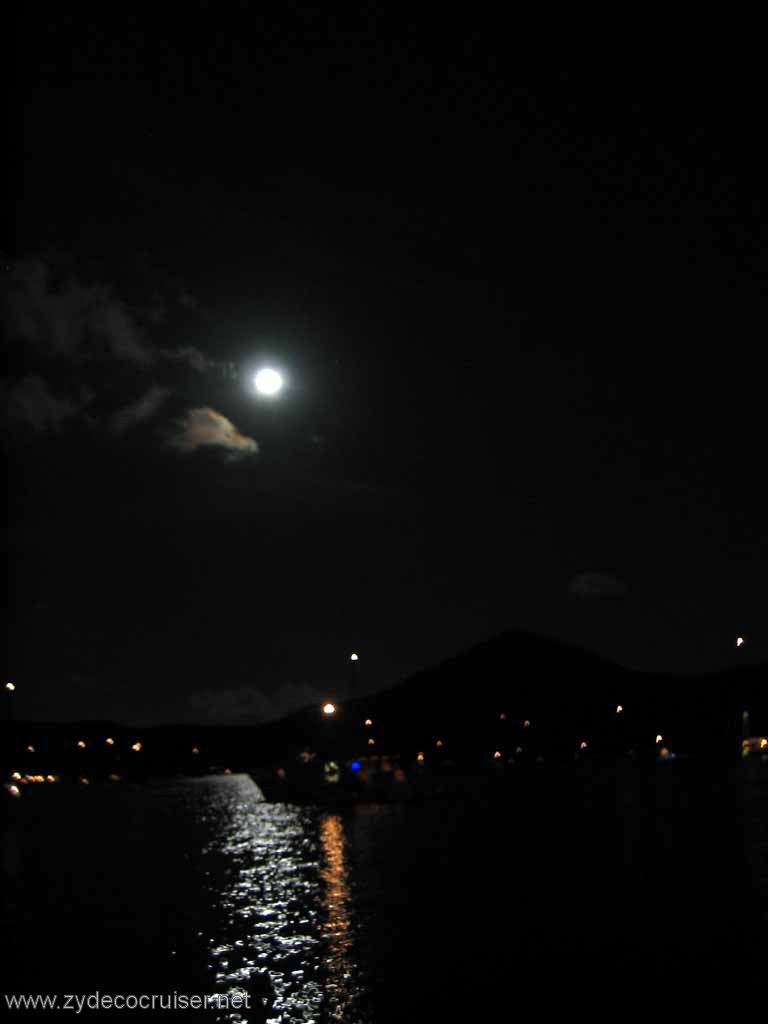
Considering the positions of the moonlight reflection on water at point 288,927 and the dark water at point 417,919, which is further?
the moonlight reflection on water at point 288,927

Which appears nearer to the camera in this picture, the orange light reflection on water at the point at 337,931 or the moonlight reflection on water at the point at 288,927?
the orange light reflection on water at the point at 337,931

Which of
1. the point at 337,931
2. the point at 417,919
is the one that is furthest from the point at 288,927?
the point at 417,919

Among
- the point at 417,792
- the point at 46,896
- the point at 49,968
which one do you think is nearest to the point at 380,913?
the point at 49,968

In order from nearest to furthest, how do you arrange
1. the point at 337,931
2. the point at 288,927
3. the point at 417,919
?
the point at 337,931 → the point at 417,919 → the point at 288,927

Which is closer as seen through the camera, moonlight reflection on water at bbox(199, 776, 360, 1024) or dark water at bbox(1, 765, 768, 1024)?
dark water at bbox(1, 765, 768, 1024)

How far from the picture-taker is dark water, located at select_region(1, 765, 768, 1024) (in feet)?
75.0

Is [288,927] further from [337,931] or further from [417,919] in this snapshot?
[417,919]

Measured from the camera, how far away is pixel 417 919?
104 ft

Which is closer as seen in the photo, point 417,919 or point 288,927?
point 417,919

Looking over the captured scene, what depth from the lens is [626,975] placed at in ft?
76.9

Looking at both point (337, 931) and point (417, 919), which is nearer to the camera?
point (337, 931)

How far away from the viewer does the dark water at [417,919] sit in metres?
22.9

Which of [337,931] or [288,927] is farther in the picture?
[288,927]

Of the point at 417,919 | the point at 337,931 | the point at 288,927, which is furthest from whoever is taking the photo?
the point at 288,927
